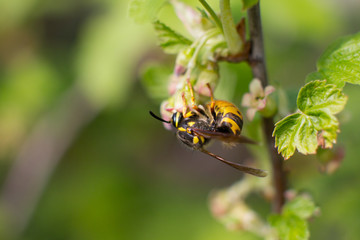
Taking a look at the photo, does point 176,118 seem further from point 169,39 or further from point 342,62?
point 342,62

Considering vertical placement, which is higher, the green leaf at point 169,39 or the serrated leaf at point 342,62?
the green leaf at point 169,39

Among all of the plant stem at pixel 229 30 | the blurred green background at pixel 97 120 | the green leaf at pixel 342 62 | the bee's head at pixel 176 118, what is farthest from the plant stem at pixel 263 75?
the blurred green background at pixel 97 120

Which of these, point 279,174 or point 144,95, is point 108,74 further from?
point 279,174


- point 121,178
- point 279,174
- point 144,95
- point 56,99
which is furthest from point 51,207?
point 279,174

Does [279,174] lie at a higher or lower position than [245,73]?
lower

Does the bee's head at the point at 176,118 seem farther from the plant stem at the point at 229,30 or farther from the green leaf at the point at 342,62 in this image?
the green leaf at the point at 342,62

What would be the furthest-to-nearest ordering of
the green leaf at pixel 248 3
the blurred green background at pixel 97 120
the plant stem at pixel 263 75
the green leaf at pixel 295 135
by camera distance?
the blurred green background at pixel 97 120
the plant stem at pixel 263 75
the green leaf at pixel 295 135
the green leaf at pixel 248 3
